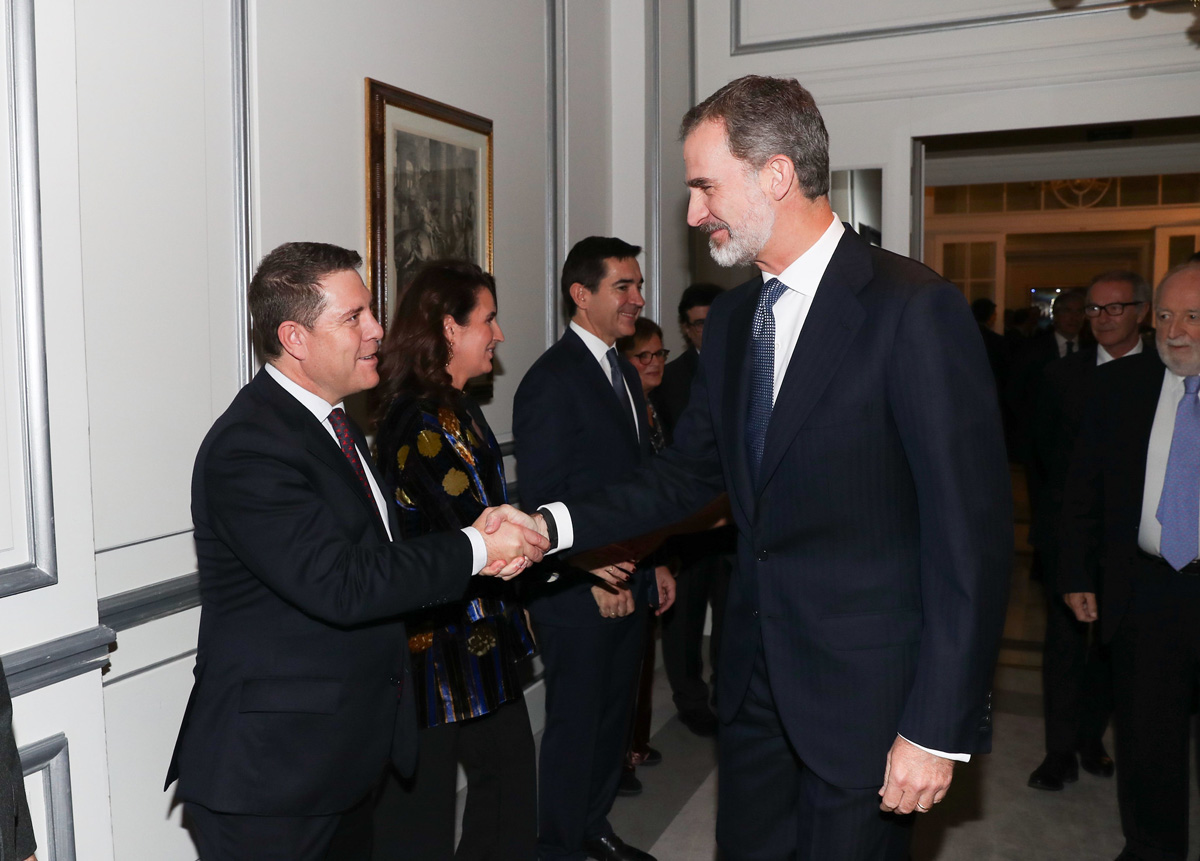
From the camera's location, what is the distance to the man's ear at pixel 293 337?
74.2 inches

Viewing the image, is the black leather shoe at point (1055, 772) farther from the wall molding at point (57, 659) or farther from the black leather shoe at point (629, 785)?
the wall molding at point (57, 659)

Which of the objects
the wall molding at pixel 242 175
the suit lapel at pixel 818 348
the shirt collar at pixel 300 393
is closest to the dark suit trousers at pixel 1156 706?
the suit lapel at pixel 818 348

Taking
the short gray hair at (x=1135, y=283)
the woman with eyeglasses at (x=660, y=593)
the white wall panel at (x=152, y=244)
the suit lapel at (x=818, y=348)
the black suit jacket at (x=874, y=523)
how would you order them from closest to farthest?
1. the black suit jacket at (x=874, y=523)
2. the suit lapel at (x=818, y=348)
3. the white wall panel at (x=152, y=244)
4. the woman with eyeglasses at (x=660, y=593)
5. the short gray hair at (x=1135, y=283)

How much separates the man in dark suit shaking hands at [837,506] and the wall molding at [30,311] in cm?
120

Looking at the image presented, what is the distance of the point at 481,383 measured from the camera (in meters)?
3.72

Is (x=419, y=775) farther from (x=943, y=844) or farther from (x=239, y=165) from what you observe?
(x=943, y=844)

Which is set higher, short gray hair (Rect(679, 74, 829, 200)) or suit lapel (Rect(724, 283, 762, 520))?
short gray hair (Rect(679, 74, 829, 200))

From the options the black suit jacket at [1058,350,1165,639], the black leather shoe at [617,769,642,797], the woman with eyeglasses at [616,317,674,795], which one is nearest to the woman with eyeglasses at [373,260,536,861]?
the woman with eyeglasses at [616,317,674,795]

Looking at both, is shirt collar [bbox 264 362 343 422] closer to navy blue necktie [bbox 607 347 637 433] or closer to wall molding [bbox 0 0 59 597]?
wall molding [bbox 0 0 59 597]

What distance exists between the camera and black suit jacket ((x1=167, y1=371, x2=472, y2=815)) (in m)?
1.73

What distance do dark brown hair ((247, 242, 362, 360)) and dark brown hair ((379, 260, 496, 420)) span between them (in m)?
0.53

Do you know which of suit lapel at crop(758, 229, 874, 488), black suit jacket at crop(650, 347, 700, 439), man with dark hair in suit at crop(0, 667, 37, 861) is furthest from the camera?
black suit jacket at crop(650, 347, 700, 439)

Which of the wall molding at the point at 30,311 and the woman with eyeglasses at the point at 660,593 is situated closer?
the wall molding at the point at 30,311

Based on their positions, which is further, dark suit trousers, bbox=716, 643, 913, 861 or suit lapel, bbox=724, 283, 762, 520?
suit lapel, bbox=724, 283, 762, 520
